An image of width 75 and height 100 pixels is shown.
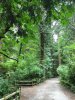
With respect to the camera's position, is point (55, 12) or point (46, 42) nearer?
point (55, 12)

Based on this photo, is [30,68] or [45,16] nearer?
[45,16]

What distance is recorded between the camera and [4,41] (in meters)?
3.02

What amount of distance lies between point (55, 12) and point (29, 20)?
355 millimetres

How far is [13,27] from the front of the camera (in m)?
2.63

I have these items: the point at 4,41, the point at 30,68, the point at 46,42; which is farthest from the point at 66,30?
the point at 4,41

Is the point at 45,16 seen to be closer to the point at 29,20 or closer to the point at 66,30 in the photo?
the point at 29,20

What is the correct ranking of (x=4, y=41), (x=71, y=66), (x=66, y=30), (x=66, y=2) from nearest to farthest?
(x=66, y=2)
(x=4, y=41)
(x=71, y=66)
(x=66, y=30)

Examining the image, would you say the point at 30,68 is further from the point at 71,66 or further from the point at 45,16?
the point at 45,16

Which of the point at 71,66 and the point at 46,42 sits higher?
the point at 46,42

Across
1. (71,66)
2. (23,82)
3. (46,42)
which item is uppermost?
(46,42)

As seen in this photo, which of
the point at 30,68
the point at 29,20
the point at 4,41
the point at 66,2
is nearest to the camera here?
the point at 66,2

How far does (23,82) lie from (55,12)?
16197mm

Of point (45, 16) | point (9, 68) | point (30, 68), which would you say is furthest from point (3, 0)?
point (30, 68)

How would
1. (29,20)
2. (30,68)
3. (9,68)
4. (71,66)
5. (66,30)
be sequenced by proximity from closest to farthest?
1. (29,20)
2. (71,66)
3. (9,68)
4. (30,68)
5. (66,30)
